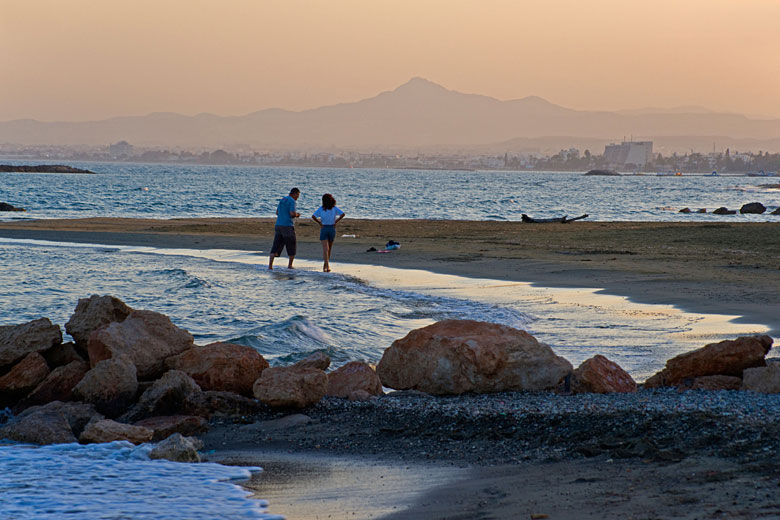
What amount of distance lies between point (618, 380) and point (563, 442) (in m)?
1.89

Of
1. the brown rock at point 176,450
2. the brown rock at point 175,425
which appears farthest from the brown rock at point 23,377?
the brown rock at point 176,450

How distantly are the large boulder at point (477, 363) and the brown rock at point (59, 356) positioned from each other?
325cm

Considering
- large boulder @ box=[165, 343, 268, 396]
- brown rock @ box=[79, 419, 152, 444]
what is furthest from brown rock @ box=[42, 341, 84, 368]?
brown rock @ box=[79, 419, 152, 444]

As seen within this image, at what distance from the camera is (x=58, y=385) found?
27.1 feet

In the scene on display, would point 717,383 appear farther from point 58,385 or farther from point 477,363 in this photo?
point 58,385

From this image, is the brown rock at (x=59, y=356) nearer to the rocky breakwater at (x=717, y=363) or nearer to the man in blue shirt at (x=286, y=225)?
the rocky breakwater at (x=717, y=363)

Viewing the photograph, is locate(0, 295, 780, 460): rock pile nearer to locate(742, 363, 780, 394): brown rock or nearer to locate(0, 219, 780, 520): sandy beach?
locate(742, 363, 780, 394): brown rock

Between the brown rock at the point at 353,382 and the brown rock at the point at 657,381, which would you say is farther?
the brown rock at the point at 353,382

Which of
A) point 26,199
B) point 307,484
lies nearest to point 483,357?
point 307,484

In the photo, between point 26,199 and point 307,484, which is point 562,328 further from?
point 26,199

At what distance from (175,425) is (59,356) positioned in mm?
2452

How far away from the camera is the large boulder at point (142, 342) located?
829 cm

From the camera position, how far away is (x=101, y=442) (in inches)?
261

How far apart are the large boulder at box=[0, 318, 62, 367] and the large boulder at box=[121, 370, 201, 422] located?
5.58 feet
